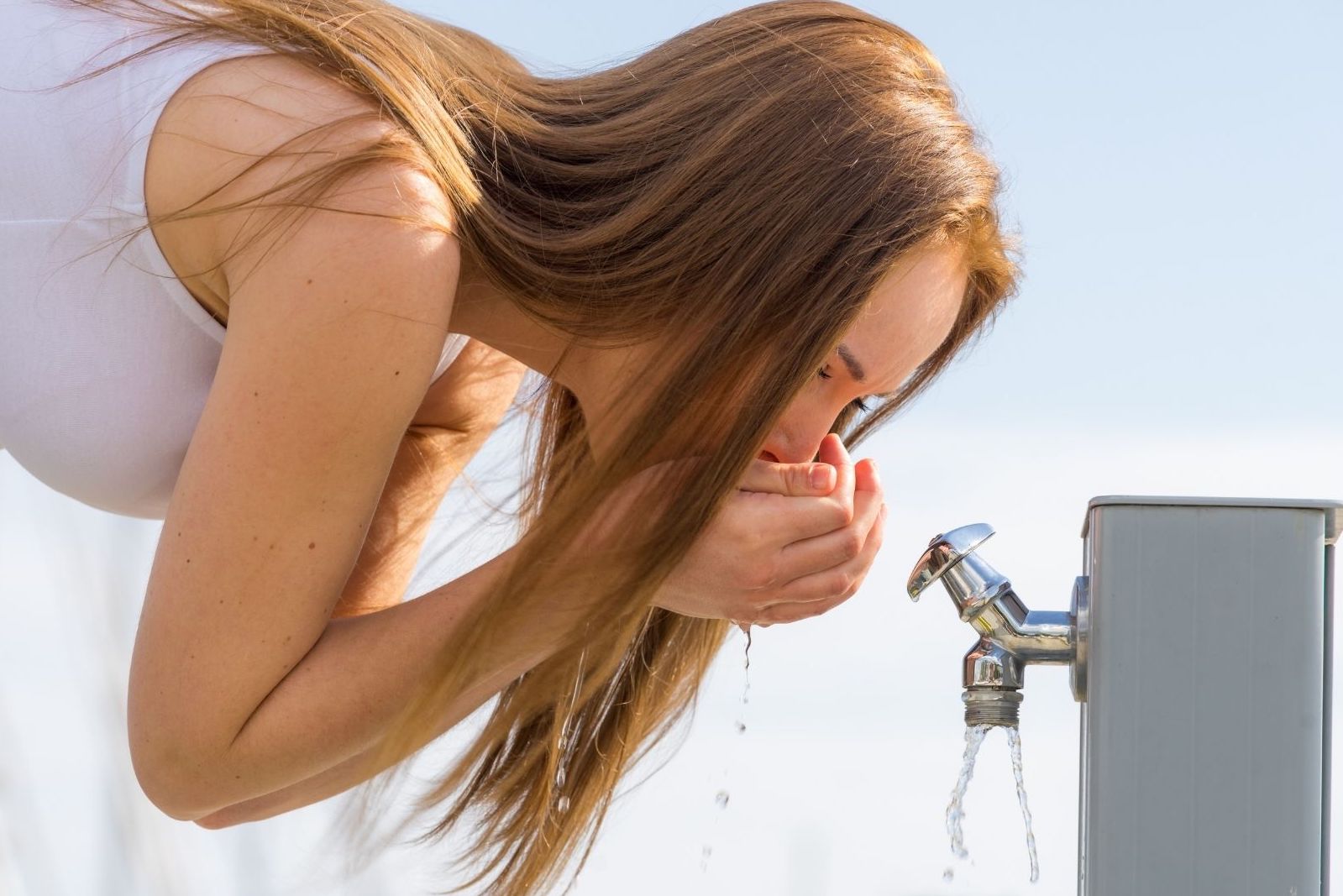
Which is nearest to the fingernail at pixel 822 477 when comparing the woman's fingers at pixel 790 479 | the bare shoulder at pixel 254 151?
the woman's fingers at pixel 790 479

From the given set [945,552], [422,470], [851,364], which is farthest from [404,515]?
[945,552]

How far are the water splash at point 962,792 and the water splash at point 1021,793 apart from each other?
21 millimetres

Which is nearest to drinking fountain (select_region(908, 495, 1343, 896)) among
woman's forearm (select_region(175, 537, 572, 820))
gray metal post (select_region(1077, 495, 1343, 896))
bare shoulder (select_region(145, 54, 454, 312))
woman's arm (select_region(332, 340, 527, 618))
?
gray metal post (select_region(1077, 495, 1343, 896))

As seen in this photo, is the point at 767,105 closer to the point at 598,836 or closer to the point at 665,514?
the point at 665,514

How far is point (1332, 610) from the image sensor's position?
1062 millimetres

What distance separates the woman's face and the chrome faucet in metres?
0.19

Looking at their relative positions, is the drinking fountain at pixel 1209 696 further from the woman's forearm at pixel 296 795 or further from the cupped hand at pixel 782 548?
the woman's forearm at pixel 296 795

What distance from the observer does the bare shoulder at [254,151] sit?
1.14 m

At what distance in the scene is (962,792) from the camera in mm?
1234

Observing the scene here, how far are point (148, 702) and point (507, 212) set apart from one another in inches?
18.6

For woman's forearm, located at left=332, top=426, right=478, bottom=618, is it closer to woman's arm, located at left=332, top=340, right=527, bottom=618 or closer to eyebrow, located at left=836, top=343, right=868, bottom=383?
woman's arm, located at left=332, top=340, right=527, bottom=618

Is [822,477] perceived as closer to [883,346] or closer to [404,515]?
[883,346]

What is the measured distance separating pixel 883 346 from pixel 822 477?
149mm

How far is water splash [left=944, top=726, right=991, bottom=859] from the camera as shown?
3.95 feet
